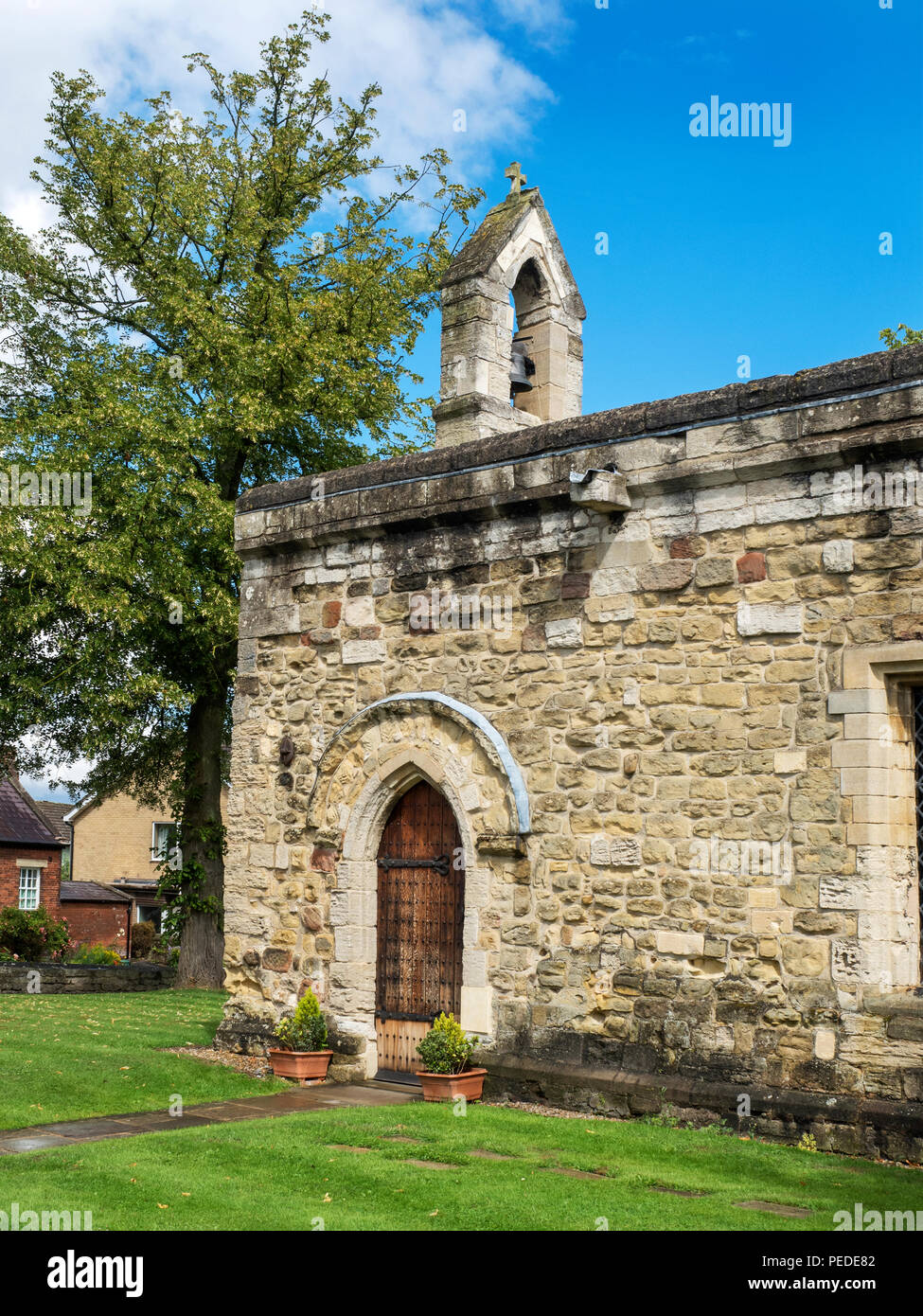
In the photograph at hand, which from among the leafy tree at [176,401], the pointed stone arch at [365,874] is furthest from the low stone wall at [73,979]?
the pointed stone arch at [365,874]

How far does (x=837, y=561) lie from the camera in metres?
8.30

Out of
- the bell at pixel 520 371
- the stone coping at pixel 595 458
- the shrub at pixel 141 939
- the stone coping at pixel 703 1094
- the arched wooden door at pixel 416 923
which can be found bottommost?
the shrub at pixel 141 939

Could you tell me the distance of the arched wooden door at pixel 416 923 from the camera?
33.6 feet

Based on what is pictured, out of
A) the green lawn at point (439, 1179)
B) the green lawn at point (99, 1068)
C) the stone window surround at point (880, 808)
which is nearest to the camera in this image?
the green lawn at point (439, 1179)

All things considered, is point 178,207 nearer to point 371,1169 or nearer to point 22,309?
point 22,309

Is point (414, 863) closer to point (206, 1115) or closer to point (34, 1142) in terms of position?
point (206, 1115)

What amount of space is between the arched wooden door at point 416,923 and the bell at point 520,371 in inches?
146

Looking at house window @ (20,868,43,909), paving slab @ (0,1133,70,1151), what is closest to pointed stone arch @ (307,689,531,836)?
paving slab @ (0,1133,70,1151)

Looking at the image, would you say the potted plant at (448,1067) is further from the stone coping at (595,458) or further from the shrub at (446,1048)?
the stone coping at (595,458)

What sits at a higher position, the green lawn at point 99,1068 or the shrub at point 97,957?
the green lawn at point 99,1068

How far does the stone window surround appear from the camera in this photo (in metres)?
7.92

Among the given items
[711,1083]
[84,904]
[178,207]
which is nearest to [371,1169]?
[711,1083]

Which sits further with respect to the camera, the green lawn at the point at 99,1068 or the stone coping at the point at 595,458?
the green lawn at the point at 99,1068

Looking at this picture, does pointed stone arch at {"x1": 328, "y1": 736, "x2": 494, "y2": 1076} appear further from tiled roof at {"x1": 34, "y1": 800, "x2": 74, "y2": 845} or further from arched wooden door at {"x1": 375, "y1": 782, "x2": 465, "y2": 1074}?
tiled roof at {"x1": 34, "y1": 800, "x2": 74, "y2": 845}
